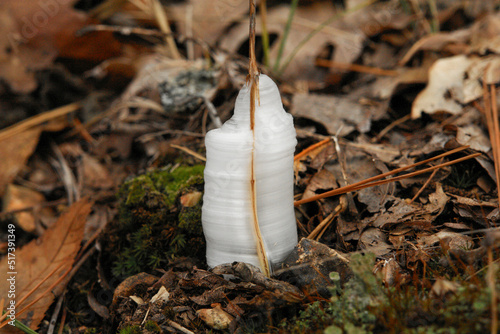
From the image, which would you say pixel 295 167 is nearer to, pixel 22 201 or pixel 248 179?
pixel 248 179

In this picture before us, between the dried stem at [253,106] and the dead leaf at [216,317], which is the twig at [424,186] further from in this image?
the dead leaf at [216,317]

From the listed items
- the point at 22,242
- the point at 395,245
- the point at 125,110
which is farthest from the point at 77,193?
the point at 395,245

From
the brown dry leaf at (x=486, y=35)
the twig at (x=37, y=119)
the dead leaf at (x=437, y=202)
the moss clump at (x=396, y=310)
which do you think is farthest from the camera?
the twig at (x=37, y=119)

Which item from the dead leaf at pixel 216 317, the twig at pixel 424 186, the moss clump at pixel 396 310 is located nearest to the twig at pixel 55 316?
the dead leaf at pixel 216 317

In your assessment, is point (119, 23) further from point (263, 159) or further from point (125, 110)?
point (263, 159)

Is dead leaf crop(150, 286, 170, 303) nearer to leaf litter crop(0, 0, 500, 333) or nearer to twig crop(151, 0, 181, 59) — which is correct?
leaf litter crop(0, 0, 500, 333)
